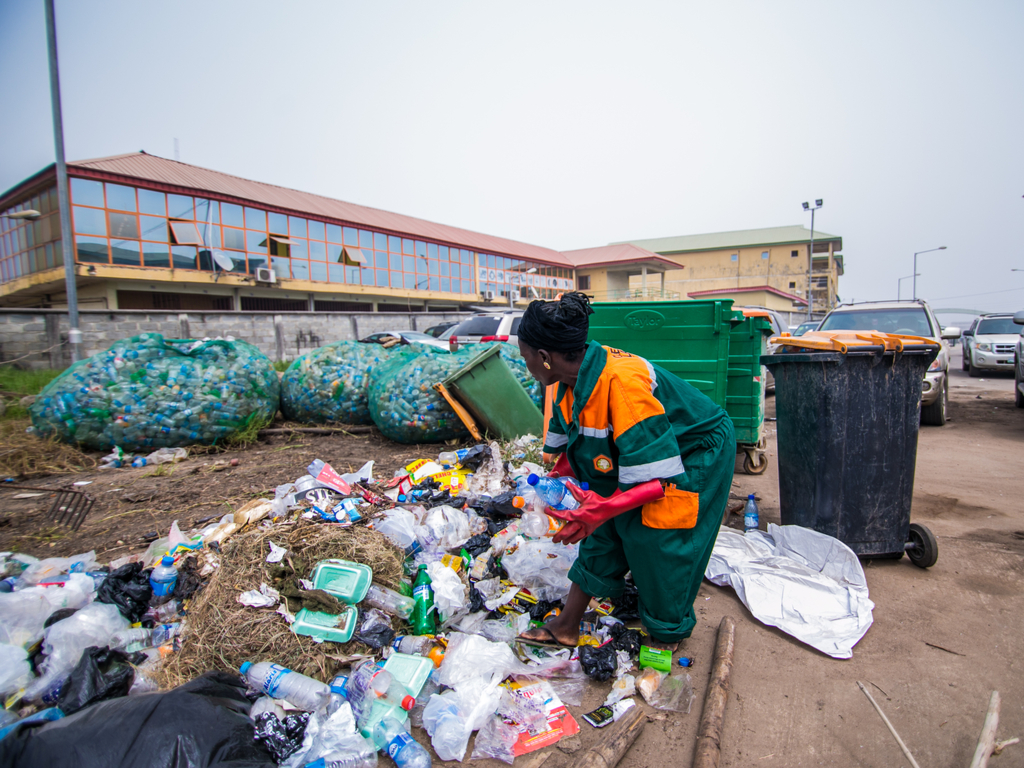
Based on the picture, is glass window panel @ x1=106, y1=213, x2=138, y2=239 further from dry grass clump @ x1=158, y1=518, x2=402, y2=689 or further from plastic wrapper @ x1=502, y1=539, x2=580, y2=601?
plastic wrapper @ x1=502, y1=539, x2=580, y2=601

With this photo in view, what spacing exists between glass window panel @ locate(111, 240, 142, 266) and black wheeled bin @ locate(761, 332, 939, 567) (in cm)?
2142

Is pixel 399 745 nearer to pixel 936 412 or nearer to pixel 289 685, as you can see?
pixel 289 685

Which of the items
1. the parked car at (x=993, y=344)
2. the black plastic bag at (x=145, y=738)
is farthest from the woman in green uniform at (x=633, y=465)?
the parked car at (x=993, y=344)

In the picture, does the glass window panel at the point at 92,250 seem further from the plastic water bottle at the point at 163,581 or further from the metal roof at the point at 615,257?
the metal roof at the point at 615,257

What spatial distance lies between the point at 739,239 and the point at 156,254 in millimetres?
51644

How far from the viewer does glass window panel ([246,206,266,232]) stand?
20.9 m

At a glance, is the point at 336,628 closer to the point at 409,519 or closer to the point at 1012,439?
the point at 409,519

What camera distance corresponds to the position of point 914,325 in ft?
23.2

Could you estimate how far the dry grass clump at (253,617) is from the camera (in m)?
2.14

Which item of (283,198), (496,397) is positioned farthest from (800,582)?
(283,198)

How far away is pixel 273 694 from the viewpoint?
6.54 ft

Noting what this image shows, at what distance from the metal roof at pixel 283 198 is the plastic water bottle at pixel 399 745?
21134 mm

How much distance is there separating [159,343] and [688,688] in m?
6.00

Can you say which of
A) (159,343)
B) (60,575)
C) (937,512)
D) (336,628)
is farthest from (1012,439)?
(159,343)
